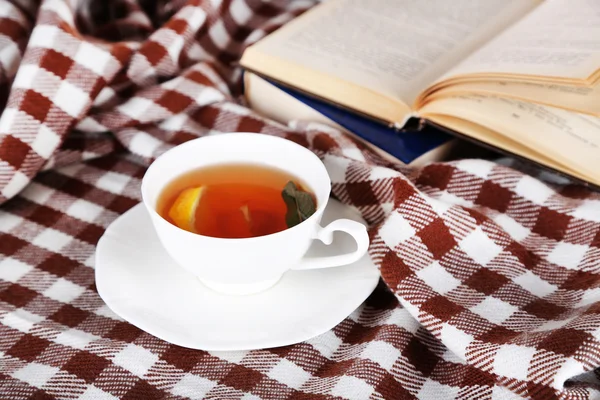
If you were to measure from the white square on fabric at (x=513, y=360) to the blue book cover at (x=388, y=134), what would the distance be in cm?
25

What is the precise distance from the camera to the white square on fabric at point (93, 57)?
73cm

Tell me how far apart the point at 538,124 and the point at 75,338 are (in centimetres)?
49

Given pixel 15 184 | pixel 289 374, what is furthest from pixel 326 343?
pixel 15 184

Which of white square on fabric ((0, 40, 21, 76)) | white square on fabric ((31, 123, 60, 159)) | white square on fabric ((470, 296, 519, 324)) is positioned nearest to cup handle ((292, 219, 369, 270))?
white square on fabric ((470, 296, 519, 324))

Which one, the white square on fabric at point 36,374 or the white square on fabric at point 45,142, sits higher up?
the white square on fabric at point 45,142

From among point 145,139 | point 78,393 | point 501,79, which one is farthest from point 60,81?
point 501,79

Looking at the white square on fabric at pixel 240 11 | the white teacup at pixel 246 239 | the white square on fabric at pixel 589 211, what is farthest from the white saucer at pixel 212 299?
the white square on fabric at pixel 240 11

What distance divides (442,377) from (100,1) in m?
0.74

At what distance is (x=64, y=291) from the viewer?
60 centimetres

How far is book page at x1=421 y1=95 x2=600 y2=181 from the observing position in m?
0.67

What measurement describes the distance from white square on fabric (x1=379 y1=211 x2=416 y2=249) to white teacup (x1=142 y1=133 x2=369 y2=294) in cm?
6

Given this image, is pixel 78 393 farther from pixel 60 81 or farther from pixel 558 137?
pixel 558 137

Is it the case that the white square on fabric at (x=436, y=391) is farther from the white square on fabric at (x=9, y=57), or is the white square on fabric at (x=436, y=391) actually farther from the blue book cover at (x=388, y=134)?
the white square on fabric at (x=9, y=57)

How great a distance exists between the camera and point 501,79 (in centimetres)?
65
